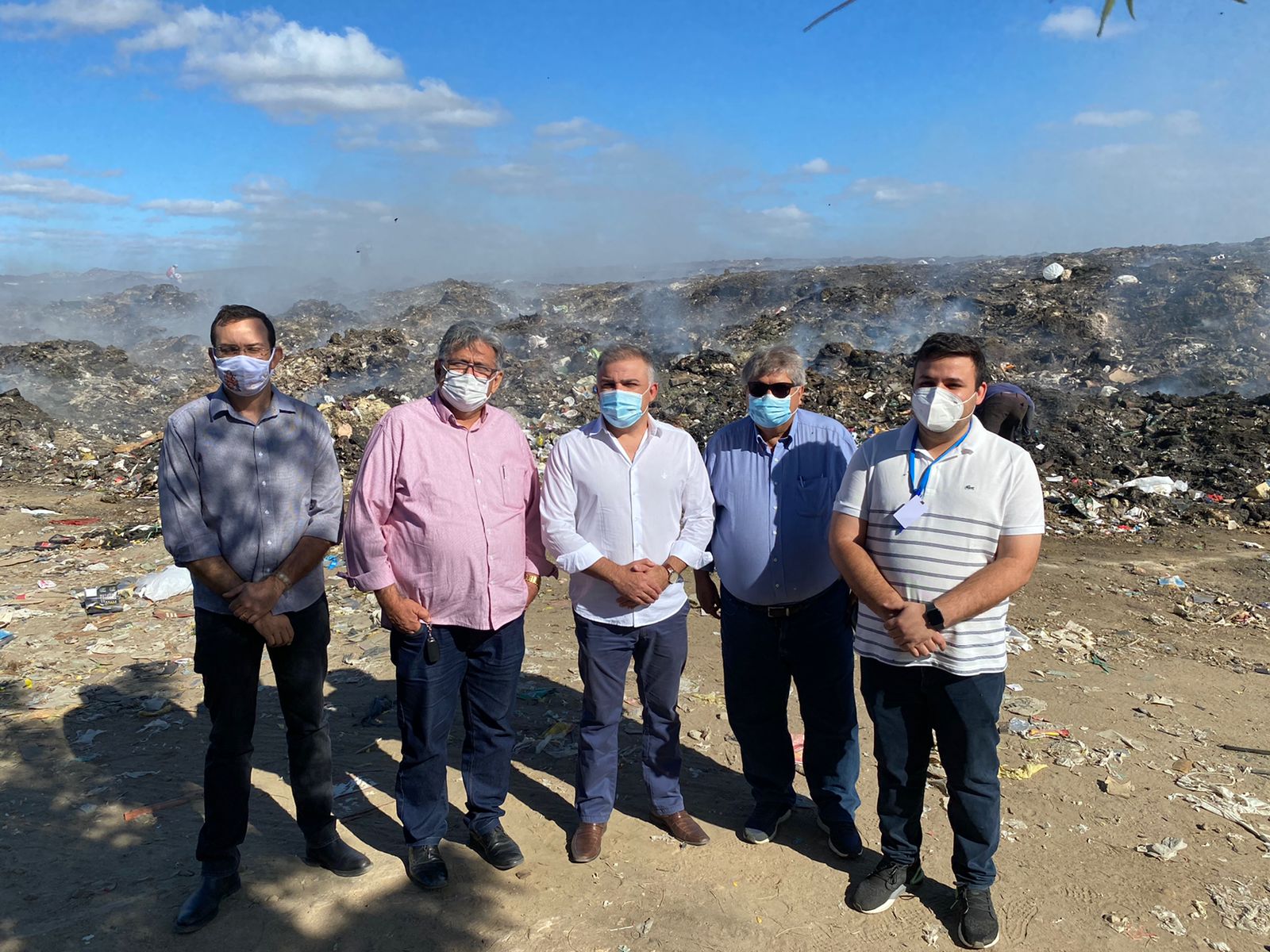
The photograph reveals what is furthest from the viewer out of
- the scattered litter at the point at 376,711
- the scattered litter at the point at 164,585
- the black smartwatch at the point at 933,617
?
the scattered litter at the point at 164,585

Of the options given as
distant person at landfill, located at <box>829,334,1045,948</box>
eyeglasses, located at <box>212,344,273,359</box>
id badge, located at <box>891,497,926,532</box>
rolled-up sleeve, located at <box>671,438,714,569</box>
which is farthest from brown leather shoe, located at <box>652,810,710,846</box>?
eyeglasses, located at <box>212,344,273,359</box>

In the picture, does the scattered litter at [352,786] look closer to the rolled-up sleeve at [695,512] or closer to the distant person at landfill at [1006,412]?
the rolled-up sleeve at [695,512]

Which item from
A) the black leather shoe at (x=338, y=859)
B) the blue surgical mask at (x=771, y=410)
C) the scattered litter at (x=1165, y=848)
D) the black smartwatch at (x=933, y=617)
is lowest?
the scattered litter at (x=1165, y=848)

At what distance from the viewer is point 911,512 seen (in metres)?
2.46

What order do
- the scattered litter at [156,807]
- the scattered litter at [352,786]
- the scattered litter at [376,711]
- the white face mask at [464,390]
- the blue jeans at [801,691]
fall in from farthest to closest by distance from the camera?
the scattered litter at [376,711] → the scattered litter at [352,786] → the scattered litter at [156,807] → the blue jeans at [801,691] → the white face mask at [464,390]

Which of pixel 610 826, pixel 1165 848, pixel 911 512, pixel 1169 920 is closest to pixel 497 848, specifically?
pixel 610 826

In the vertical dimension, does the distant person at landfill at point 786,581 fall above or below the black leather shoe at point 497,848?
above

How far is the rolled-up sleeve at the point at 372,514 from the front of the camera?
2.61 metres

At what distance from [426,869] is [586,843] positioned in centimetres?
55

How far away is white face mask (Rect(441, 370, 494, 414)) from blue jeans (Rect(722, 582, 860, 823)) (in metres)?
1.13

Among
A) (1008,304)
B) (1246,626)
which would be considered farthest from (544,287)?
(1246,626)

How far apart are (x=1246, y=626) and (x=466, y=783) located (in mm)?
5448

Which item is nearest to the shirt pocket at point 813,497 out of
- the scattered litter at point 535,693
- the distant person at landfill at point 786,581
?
the distant person at landfill at point 786,581

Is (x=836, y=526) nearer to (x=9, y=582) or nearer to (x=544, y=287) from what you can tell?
(x=9, y=582)
